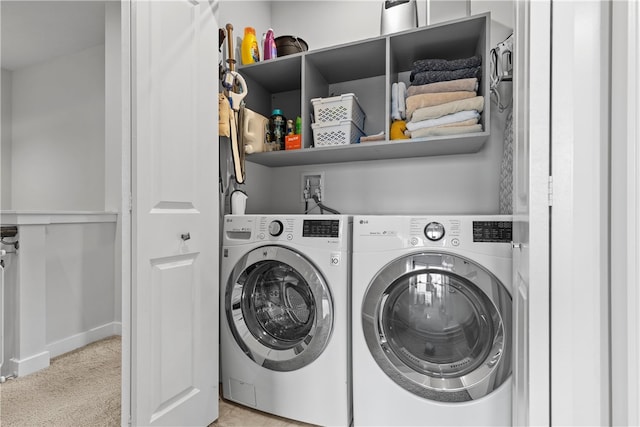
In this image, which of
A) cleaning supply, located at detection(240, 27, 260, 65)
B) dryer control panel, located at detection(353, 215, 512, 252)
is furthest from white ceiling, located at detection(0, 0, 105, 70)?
dryer control panel, located at detection(353, 215, 512, 252)

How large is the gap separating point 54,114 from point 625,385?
472cm

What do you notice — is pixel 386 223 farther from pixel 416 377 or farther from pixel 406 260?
pixel 416 377

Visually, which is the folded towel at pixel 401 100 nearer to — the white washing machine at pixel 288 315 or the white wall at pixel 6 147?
the white washing machine at pixel 288 315

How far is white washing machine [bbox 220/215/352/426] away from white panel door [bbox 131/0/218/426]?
0.43ft

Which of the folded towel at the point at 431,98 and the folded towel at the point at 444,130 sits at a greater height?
the folded towel at the point at 431,98

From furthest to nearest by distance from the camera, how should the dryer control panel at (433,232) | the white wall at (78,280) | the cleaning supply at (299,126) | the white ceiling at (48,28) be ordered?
the white ceiling at (48,28) < the white wall at (78,280) < the cleaning supply at (299,126) < the dryer control panel at (433,232)

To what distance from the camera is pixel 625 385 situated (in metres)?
0.62

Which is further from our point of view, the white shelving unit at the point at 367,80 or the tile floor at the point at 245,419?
the white shelving unit at the point at 367,80

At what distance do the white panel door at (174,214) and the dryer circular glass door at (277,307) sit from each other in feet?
0.42

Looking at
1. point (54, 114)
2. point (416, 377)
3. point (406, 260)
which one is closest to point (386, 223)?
point (406, 260)

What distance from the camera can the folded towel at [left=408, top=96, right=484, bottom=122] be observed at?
1519mm

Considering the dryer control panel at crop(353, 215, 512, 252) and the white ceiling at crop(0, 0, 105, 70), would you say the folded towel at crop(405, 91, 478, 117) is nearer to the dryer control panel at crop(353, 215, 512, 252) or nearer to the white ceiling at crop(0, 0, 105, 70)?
the dryer control panel at crop(353, 215, 512, 252)

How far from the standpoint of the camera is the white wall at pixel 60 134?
10.6 feet

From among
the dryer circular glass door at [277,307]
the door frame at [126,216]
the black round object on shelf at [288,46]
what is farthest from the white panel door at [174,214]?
the black round object on shelf at [288,46]
